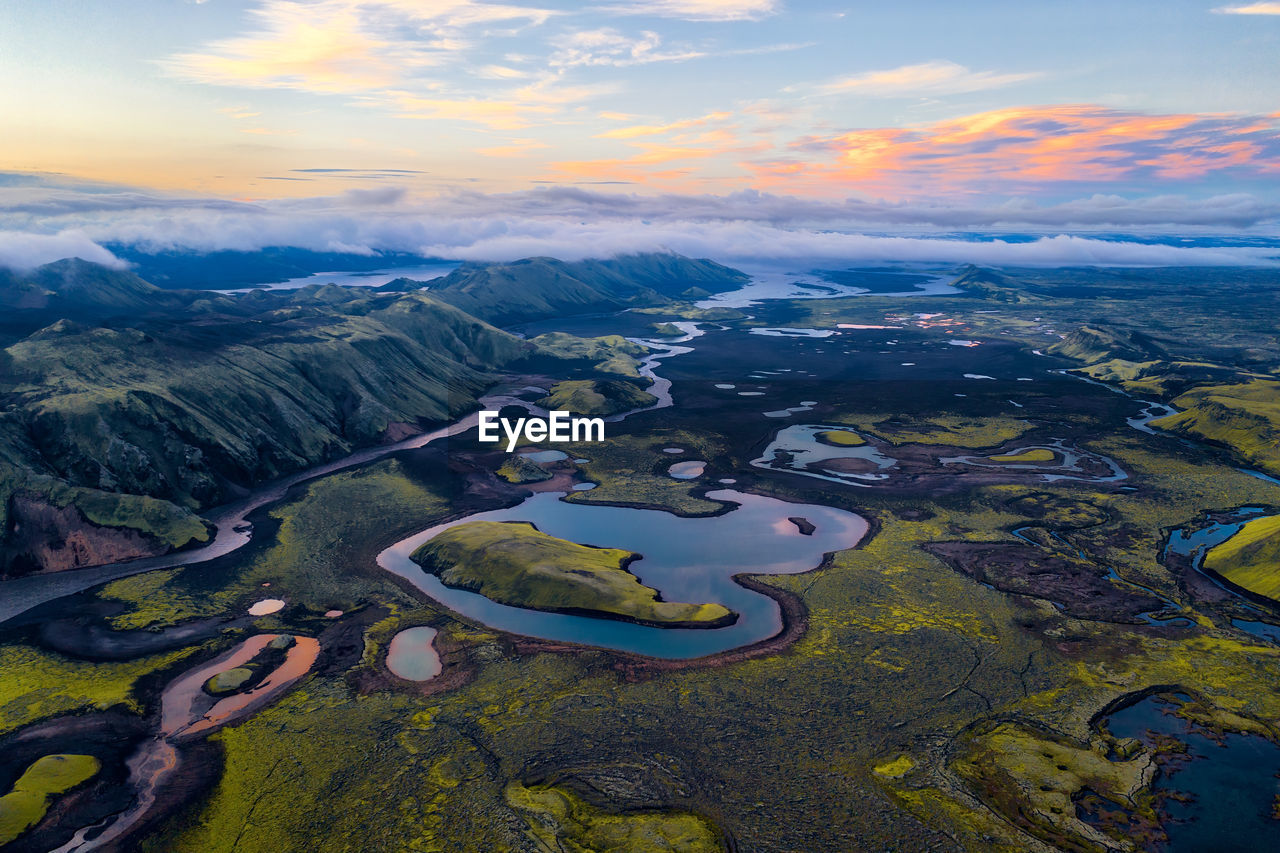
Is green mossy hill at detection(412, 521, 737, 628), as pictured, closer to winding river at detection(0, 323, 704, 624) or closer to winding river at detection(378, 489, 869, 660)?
winding river at detection(378, 489, 869, 660)

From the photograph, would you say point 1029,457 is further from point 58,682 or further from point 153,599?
point 58,682

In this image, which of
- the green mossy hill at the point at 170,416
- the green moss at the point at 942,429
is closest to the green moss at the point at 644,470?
the green moss at the point at 942,429

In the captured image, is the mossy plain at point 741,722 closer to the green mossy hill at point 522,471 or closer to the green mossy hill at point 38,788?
the green mossy hill at point 38,788

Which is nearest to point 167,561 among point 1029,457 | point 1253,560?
point 1253,560

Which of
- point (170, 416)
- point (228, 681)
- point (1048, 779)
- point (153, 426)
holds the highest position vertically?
point (170, 416)

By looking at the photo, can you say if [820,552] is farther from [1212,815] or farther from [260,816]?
[260,816]

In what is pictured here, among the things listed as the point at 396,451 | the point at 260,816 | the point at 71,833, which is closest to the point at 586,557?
the point at 260,816
